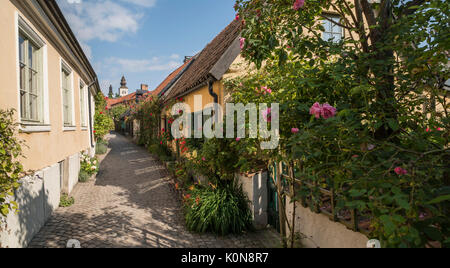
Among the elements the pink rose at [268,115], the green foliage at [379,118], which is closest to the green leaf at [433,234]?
the green foliage at [379,118]

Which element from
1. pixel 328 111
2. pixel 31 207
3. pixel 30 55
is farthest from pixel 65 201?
pixel 328 111

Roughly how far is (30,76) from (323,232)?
218 inches

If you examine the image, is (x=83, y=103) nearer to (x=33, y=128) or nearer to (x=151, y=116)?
(x=151, y=116)

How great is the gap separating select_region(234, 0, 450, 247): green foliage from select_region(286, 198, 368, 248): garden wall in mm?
353

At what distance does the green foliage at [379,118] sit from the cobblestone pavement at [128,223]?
2306mm

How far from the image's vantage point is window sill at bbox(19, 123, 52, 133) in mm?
3701

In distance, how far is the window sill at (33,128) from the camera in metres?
3.70

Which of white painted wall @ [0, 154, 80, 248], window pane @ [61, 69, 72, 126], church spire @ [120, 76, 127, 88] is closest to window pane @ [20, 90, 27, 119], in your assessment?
white painted wall @ [0, 154, 80, 248]

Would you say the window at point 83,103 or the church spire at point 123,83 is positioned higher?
the church spire at point 123,83

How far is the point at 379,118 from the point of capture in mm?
1996

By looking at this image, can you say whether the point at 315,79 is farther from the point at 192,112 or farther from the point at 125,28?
the point at 192,112

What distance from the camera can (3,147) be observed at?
267 cm

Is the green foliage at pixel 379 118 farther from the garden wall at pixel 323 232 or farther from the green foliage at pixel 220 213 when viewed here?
the green foliage at pixel 220 213
